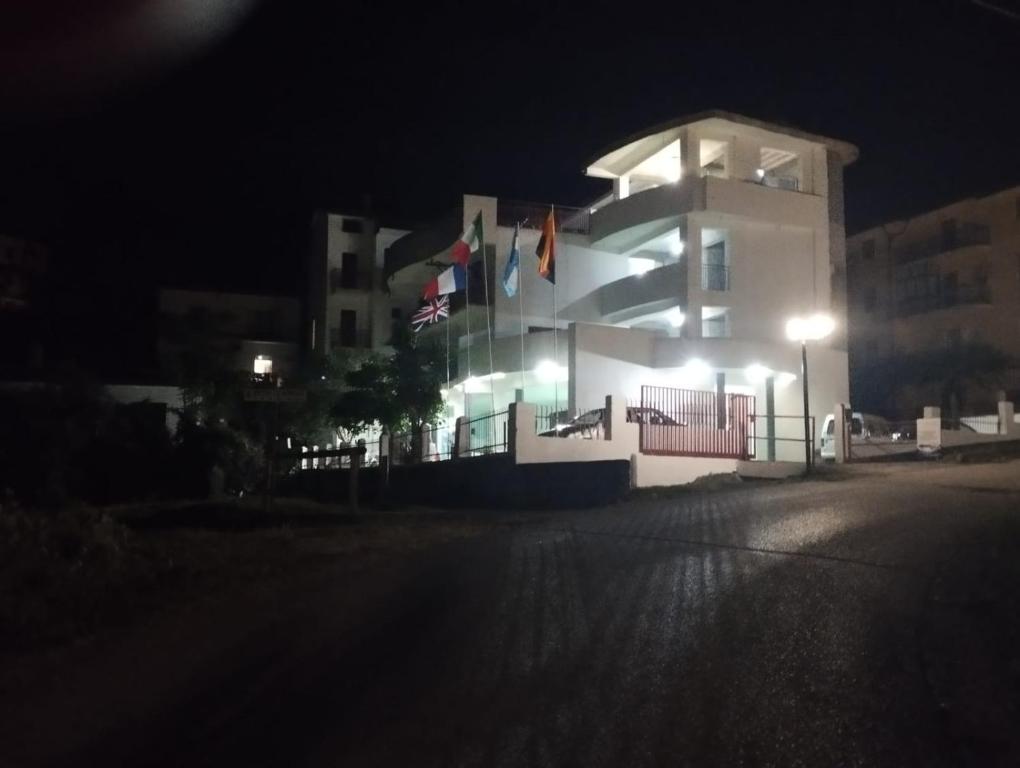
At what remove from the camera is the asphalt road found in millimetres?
5746

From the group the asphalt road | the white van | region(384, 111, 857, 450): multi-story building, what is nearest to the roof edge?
region(384, 111, 857, 450): multi-story building

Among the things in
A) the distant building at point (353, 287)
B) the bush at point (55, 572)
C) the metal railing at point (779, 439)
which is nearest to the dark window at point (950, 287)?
the metal railing at point (779, 439)

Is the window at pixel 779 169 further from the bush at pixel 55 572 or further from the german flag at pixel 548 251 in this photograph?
the bush at pixel 55 572

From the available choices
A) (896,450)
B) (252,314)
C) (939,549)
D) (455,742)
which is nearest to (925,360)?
(896,450)

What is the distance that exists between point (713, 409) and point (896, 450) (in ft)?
26.0

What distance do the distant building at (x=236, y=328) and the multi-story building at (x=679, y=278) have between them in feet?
54.7

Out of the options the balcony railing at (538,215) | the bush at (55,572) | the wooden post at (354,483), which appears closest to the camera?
the bush at (55,572)

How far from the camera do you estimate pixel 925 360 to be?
41938 mm

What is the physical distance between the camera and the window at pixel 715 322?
1219 inches

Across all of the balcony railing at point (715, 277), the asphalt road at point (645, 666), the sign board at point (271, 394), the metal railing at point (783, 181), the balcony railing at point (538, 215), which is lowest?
the asphalt road at point (645, 666)

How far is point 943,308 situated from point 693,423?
25.3 m

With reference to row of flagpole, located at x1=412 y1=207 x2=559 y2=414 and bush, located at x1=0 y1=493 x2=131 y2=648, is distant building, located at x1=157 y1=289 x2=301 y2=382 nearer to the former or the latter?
row of flagpole, located at x1=412 y1=207 x2=559 y2=414

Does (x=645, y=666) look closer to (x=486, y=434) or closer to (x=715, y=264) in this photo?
(x=486, y=434)

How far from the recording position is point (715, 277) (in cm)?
3109
